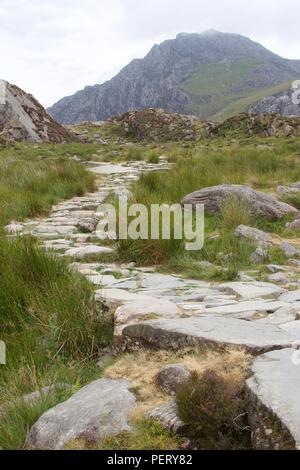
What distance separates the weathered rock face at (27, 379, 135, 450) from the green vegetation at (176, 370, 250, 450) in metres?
0.27

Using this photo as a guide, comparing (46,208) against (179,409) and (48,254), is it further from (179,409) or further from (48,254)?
(179,409)

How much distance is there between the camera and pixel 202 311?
3.36m

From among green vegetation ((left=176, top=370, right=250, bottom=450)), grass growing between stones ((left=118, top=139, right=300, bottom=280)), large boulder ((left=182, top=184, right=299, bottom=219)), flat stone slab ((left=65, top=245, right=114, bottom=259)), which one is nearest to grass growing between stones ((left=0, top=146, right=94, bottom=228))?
grass growing between stones ((left=118, top=139, right=300, bottom=280))

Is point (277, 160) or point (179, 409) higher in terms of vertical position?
point (277, 160)

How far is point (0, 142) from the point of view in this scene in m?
23.2

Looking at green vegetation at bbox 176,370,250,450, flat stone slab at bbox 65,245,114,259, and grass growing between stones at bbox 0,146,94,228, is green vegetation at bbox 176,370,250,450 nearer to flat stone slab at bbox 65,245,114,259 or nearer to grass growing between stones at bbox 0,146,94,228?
flat stone slab at bbox 65,245,114,259

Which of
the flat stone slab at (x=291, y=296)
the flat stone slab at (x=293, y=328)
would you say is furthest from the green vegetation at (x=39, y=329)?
the flat stone slab at (x=291, y=296)

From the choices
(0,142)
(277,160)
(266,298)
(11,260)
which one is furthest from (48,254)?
(0,142)

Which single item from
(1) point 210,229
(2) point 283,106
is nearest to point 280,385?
(1) point 210,229

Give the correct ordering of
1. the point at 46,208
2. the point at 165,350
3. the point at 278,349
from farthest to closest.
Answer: the point at 46,208, the point at 165,350, the point at 278,349

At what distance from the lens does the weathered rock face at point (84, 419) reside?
2109mm

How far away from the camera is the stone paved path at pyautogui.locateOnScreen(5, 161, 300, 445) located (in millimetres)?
2523

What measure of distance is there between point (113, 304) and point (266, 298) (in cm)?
112
